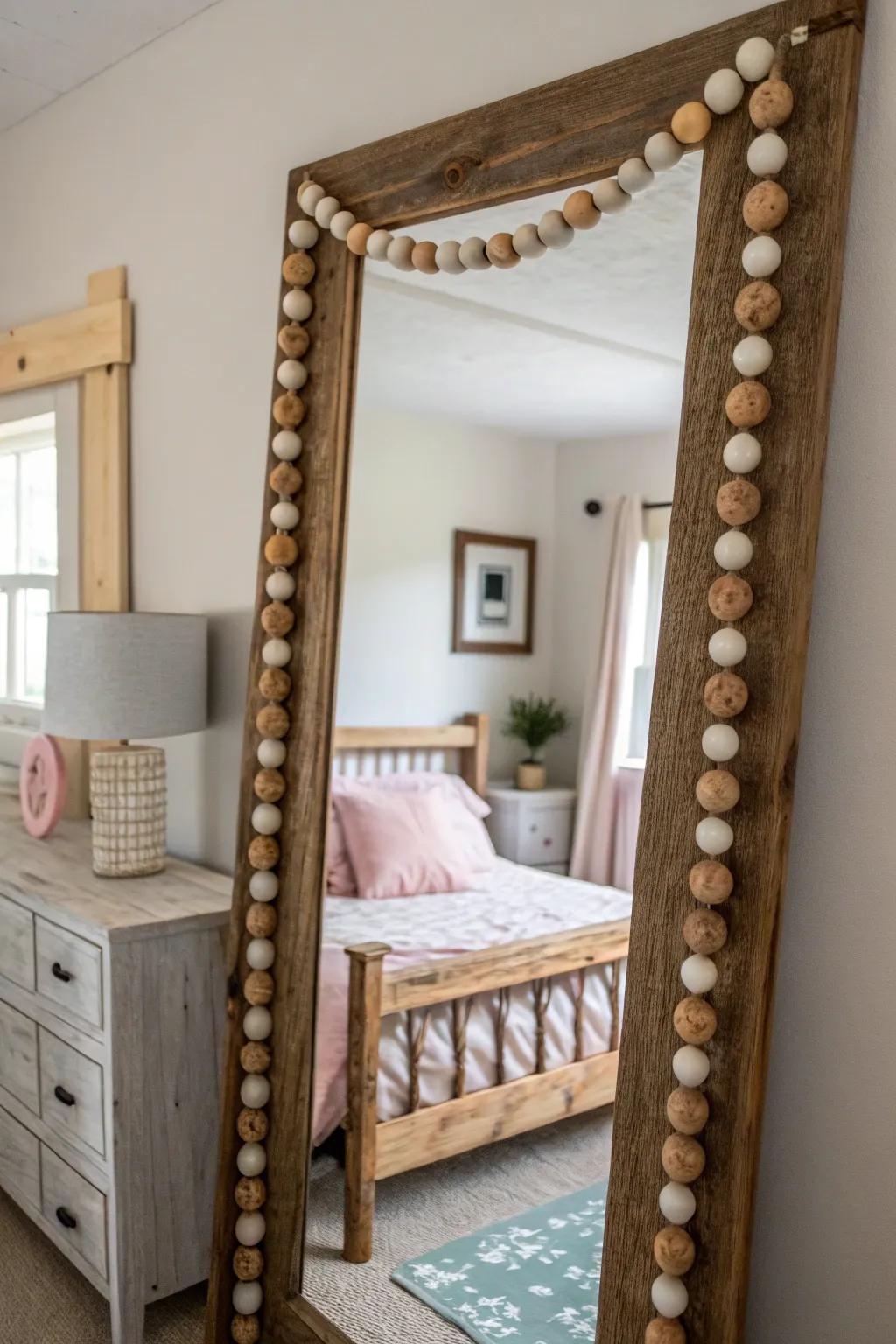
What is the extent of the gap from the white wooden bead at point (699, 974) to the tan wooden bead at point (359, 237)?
1.16 m

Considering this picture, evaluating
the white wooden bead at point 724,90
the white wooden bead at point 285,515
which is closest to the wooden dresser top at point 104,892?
the white wooden bead at point 285,515

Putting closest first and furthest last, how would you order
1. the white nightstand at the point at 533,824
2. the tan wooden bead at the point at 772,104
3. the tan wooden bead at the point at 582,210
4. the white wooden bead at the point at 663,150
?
1. the tan wooden bead at the point at 772,104
2. the white wooden bead at the point at 663,150
3. the tan wooden bead at the point at 582,210
4. the white nightstand at the point at 533,824

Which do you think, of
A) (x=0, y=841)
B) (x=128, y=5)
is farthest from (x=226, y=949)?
(x=128, y=5)

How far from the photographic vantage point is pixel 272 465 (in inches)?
74.8

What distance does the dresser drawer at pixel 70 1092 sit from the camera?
1991 mm

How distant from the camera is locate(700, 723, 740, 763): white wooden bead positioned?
1268mm

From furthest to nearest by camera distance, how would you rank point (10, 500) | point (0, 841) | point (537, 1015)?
point (10, 500) → point (0, 841) → point (537, 1015)

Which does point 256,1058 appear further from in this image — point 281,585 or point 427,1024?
point 281,585

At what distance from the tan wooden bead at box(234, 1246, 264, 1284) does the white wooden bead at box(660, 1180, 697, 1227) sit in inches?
33.3

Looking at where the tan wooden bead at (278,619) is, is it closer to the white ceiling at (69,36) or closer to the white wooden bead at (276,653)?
the white wooden bead at (276,653)

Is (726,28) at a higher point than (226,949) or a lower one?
higher

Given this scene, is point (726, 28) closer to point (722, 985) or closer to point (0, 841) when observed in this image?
point (722, 985)

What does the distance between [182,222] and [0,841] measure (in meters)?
1.39

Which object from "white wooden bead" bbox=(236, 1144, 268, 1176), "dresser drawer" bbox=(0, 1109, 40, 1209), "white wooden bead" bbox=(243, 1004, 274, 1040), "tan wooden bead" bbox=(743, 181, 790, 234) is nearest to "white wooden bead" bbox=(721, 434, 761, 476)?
"tan wooden bead" bbox=(743, 181, 790, 234)
